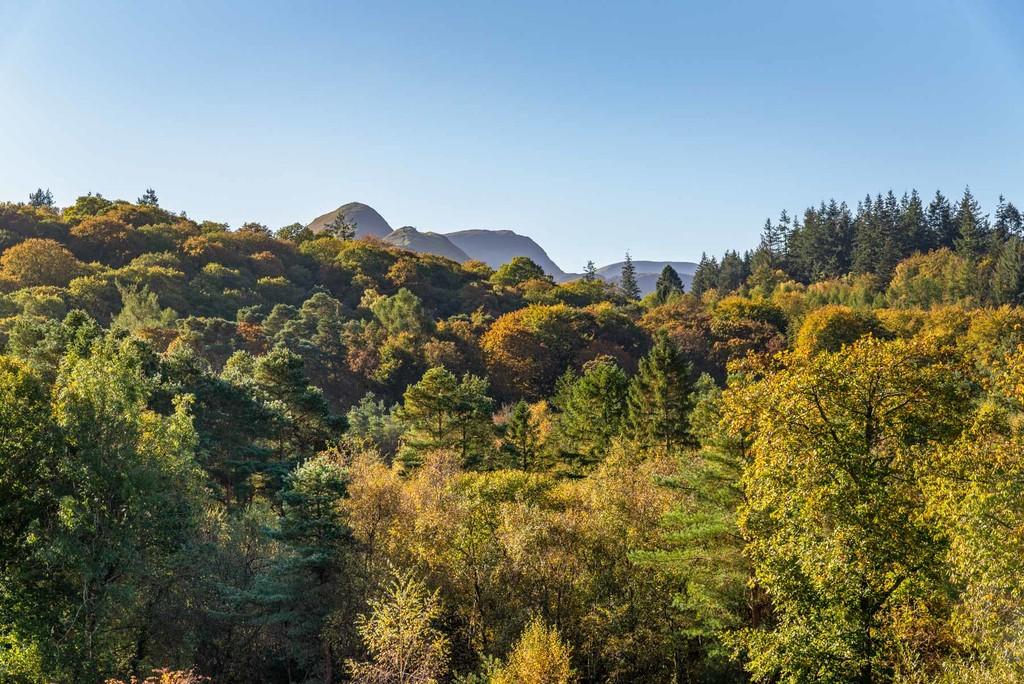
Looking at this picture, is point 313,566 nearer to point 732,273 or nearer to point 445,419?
point 445,419

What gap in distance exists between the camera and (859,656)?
14250 millimetres

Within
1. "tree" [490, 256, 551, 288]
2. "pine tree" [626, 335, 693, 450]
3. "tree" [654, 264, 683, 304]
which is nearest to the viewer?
"pine tree" [626, 335, 693, 450]

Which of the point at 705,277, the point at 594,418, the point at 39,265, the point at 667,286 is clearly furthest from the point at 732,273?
the point at 39,265

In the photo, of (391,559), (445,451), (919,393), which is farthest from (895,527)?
(445,451)

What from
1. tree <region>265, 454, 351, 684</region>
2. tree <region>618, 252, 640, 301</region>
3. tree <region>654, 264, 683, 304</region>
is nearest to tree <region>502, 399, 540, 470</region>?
tree <region>265, 454, 351, 684</region>

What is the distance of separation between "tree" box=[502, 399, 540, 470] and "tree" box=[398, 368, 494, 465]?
1.33m

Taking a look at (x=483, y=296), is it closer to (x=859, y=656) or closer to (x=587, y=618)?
(x=587, y=618)

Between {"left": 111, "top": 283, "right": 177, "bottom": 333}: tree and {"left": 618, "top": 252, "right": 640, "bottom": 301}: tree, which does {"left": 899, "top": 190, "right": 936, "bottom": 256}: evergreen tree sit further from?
{"left": 111, "top": 283, "right": 177, "bottom": 333}: tree

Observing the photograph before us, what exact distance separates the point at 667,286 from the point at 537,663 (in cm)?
9270

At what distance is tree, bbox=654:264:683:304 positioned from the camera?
9743cm

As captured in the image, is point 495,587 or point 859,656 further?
point 495,587

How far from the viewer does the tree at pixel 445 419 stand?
32.0 m

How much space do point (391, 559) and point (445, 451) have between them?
1051 cm

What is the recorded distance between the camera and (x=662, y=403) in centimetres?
3391
